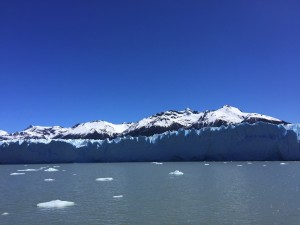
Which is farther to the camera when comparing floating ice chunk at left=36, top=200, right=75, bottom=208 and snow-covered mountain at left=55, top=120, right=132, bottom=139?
snow-covered mountain at left=55, top=120, right=132, bottom=139

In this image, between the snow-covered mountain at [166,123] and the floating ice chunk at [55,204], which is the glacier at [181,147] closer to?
the floating ice chunk at [55,204]

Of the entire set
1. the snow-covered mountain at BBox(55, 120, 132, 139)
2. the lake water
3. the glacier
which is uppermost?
the snow-covered mountain at BBox(55, 120, 132, 139)

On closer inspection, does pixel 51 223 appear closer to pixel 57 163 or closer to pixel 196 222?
pixel 196 222

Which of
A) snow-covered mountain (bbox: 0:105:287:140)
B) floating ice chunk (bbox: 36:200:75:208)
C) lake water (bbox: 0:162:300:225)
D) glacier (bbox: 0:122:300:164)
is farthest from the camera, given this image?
snow-covered mountain (bbox: 0:105:287:140)

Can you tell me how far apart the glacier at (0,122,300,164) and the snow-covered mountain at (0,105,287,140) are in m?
53.0

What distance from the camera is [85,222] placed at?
841 centimetres

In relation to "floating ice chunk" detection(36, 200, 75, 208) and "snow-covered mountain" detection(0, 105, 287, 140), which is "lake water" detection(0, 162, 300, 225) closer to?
"floating ice chunk" detection(36, 200, 75, 208)

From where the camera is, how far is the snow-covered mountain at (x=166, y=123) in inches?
3578

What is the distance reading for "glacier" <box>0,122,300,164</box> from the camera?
31344 millimetres

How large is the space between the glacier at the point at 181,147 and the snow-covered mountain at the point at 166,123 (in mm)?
53013

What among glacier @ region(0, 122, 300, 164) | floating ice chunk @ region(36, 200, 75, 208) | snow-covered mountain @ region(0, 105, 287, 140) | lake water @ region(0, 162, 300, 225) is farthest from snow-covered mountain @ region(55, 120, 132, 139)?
floating ice chunk @ region(36, 200, 75, 208)

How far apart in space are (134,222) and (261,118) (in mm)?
82917

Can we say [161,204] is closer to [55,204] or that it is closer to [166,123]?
[55,204]

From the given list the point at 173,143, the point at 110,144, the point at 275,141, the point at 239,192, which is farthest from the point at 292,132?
the point at 239,192
